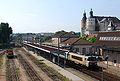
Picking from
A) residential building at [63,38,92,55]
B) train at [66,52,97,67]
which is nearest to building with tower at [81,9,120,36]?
residential building at [63,38,92,55]

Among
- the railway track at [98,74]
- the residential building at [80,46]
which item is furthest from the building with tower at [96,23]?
the railway track at [98,74]

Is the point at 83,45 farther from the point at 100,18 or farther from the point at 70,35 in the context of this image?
the point at 100,18

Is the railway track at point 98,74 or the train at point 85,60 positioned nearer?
the railway track at point 98,74

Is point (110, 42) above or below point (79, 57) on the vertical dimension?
above

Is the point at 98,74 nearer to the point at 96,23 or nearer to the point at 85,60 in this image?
the point at 85,60

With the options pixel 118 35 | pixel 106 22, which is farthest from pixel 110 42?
pixel 106 22

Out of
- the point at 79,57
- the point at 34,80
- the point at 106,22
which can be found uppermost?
the point at 106,22

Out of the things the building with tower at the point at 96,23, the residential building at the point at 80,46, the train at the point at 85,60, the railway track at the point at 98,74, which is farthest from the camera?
the building with tower at the point at 96,23

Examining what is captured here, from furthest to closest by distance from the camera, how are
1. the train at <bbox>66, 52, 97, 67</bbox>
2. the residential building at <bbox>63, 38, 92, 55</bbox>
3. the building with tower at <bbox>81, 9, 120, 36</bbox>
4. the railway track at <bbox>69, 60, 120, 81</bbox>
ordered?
the building with tower at <bbox>81, 9, 120, 36</bbox> < the residential building at <bbox>63, 38, 92, 55</bbox> < the train at <bbox>66, 52, 97, 67</bbox> < the railway track at <bbox>69, 60, 120, 81</bbox>

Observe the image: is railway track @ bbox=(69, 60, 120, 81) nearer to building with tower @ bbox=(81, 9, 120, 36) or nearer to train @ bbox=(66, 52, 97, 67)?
train @ bbox=(66, 52, 97, 67)

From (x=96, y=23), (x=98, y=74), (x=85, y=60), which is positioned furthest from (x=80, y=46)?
(x=96, y=23)

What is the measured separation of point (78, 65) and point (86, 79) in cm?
1169

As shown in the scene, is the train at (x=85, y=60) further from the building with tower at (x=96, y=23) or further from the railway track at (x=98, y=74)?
the building with tower at (x=96, y=23)

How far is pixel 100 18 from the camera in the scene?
153375 mm
